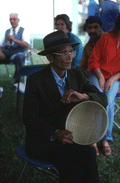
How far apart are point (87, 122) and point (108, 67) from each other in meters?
1.23

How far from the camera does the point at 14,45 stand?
5.10 meters

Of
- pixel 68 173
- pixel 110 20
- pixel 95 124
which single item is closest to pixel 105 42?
pixel 110 20

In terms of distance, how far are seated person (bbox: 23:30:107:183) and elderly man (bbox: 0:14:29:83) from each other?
3609 millimetres

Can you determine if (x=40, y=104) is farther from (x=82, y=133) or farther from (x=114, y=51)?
(x=114, y=51)

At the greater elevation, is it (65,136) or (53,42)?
(53,42)

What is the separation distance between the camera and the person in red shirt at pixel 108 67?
2479mm

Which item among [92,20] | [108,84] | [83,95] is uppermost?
[92,20]

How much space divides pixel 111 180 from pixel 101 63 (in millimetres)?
1461

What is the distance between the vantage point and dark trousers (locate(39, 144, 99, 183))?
4.40ft

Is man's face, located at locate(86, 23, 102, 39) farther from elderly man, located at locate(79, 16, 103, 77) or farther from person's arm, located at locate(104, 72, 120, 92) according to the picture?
person's arm, located at locate(104, 72, 120, 92)

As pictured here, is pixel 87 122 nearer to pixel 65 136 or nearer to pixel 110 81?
pixel 65 136

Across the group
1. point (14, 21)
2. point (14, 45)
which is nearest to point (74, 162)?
point (14, 45)

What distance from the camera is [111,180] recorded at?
2076 mm

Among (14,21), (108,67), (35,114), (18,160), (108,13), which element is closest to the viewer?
(35,114)
